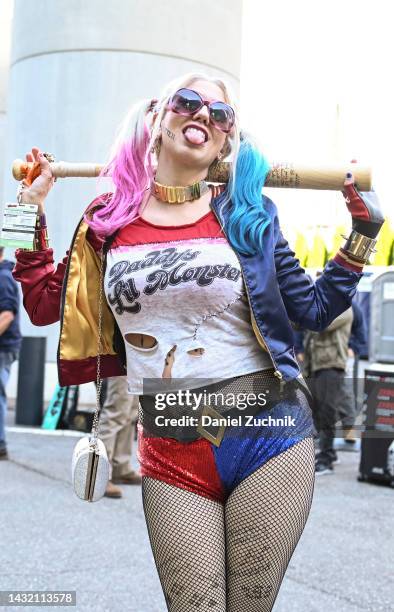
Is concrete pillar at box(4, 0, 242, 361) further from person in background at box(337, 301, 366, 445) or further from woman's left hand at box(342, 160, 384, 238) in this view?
woman's left hand at box(342, 160, 384, 238)

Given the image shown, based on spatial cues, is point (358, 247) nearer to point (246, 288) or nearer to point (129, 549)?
point (246, 288)

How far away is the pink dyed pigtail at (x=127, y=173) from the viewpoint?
2.19m

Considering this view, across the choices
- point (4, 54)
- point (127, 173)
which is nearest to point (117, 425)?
point (127, 173)

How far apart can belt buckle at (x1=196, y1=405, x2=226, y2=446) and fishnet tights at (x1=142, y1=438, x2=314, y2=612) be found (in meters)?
0.12

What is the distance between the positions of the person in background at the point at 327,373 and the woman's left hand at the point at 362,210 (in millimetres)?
5103

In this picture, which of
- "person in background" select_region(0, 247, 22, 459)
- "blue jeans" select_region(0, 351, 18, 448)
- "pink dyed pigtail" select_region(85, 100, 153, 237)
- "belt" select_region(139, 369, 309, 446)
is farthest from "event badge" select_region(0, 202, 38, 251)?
"blue jeans" select_region(0, 351, 18, 448)

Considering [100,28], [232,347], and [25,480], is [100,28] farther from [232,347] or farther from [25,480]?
[232,347]

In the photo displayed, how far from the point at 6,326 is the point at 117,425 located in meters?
1.60

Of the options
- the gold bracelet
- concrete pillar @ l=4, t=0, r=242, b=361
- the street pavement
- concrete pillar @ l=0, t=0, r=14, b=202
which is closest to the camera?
the gold bracelet

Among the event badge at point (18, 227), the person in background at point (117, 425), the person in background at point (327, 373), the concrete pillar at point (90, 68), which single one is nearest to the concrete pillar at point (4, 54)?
the concrete pillar at point (90, 68)

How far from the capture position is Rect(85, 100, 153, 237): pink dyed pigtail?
2.19 metres

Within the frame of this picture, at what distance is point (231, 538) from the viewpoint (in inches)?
80.3

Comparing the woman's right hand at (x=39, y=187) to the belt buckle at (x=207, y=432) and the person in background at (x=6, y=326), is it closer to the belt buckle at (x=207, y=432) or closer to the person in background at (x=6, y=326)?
the belt buckle at (x=207, y=432)

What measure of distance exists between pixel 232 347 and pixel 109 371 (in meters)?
0.44
